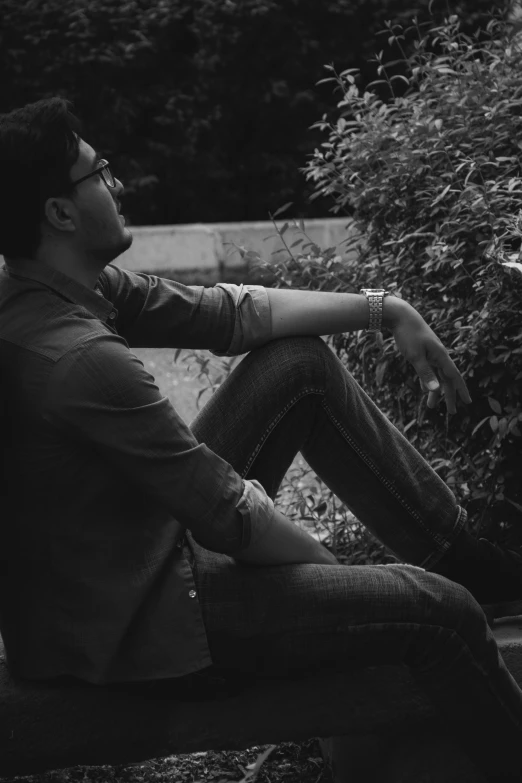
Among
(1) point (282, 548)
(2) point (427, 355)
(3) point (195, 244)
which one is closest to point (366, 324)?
(2) point (427, 355)

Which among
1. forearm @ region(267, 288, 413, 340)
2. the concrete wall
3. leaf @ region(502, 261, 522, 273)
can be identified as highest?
leaf @ region(502, 261, 522, 273)

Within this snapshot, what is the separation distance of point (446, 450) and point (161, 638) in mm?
1129

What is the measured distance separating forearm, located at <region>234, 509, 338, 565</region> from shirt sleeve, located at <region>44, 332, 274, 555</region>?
0.06 m

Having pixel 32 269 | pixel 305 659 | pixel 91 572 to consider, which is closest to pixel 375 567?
pixel 305 659

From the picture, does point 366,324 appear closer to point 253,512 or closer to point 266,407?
point 266,407

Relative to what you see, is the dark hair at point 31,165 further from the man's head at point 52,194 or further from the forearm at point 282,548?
the forearm at point 282,548

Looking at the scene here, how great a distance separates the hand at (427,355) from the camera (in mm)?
2574

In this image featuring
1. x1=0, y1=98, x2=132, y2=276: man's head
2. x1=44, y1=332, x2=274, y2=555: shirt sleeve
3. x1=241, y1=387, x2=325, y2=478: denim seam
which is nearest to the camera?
x1=44, y1=332, x2=274, y2=555: shirt sleeve

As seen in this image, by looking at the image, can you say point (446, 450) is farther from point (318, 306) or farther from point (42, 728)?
point (42, 728)

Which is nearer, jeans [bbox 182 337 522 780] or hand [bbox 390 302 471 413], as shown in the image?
jeans [bbox 182 337 522 780]

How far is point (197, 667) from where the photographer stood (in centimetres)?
210

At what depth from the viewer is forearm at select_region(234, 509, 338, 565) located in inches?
83.2

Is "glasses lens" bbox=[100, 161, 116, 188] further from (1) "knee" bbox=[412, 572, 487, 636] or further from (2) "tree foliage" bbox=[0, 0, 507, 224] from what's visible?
(2) "tree foliage" bbox=[0, 0, 507, 224]

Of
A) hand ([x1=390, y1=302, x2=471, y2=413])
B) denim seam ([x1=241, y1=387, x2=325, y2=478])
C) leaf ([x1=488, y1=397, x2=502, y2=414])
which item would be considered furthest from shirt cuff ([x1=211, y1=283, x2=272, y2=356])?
leaf ([x1=488, y1=397, x2=502, y2=414])
